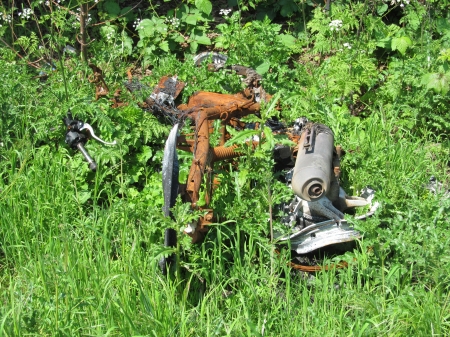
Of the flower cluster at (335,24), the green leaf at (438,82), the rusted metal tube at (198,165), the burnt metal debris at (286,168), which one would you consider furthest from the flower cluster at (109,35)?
the green leaf at (438,82)

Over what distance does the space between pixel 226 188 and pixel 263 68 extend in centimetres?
167

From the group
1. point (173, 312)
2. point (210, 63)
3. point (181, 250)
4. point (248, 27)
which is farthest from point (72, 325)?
point (248, 27)

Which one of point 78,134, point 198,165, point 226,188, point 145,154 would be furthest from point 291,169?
point 78,134

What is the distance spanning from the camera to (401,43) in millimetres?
5867

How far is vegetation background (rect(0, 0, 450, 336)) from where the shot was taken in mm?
3646

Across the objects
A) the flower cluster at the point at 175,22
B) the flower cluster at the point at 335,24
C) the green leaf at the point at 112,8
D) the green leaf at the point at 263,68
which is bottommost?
the green leaf at the point at 263,68

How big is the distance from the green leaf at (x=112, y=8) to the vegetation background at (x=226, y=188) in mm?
25

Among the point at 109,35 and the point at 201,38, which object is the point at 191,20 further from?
the point at 109,35

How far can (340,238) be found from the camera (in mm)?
4203

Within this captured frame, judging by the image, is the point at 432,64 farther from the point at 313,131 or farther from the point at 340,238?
the point at 340,238

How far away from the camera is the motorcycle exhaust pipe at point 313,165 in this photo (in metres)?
4.03

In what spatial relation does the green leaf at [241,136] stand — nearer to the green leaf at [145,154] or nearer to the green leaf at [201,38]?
the green leaf at [145,154]

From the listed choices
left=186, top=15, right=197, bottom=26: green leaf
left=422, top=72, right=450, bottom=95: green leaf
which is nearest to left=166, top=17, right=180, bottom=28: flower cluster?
left=186, top=15, right=197, bottom=26: green leaf

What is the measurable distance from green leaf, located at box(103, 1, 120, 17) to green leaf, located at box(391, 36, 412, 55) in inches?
113
